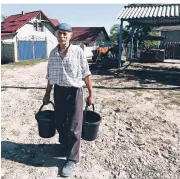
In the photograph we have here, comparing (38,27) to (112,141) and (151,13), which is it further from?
(112,141)

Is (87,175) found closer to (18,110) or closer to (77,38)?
(18,110)

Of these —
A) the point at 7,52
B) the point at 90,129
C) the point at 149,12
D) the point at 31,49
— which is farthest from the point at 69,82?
the point at 31,49

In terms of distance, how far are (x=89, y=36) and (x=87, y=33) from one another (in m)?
0.92

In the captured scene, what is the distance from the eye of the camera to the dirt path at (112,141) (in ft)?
12.2

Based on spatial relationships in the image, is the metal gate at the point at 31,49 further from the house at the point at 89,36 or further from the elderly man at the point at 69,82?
the elderly man at the point at 69,82

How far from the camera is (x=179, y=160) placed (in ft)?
13.2

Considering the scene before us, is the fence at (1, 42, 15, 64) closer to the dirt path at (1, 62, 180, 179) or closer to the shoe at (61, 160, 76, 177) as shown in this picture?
the dirt path at (1, 62, 180, 179)

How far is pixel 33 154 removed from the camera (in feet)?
13.6

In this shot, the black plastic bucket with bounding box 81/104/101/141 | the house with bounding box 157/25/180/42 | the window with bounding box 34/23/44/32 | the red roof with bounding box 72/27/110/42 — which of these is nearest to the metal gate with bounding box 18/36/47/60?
the window with bounding box 34/23/44/32

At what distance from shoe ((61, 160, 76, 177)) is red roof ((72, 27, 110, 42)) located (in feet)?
102

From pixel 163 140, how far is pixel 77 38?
3154 cm

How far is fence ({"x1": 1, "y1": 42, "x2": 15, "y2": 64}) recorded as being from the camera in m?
20.8

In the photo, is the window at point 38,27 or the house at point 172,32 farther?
the house at point 172,32

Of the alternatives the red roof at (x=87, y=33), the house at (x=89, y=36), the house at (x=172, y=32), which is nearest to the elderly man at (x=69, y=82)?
the house at (x=89, y=36)
